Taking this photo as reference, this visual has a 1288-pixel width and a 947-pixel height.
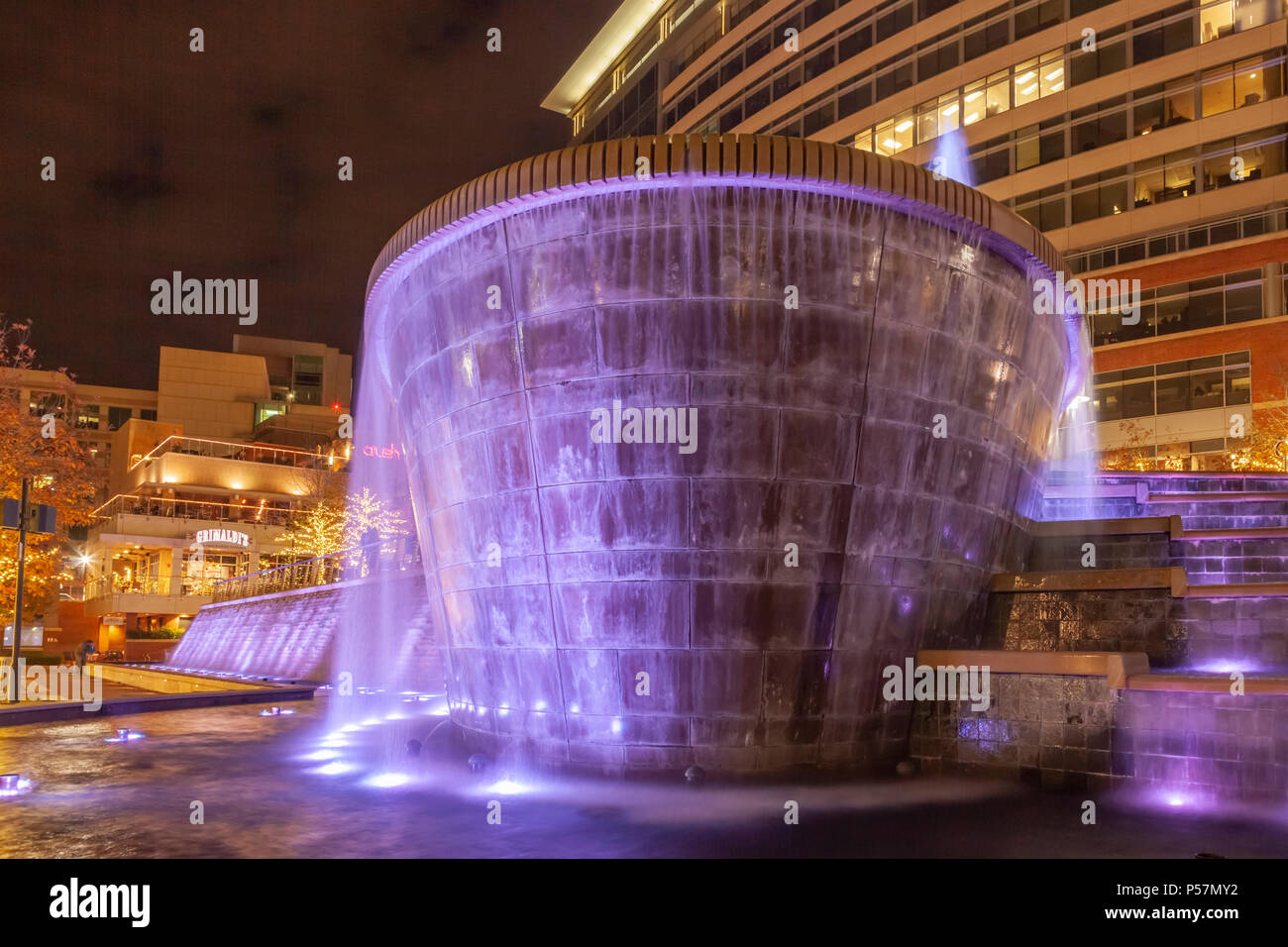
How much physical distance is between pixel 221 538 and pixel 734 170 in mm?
68967

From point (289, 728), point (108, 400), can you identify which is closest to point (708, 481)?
point (289, 728)

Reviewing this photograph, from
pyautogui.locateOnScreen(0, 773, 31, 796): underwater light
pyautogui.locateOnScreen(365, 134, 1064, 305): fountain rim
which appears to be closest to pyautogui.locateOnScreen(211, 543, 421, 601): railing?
pyautogui.locateOnScreen(0, 773, 31, 796): underwater light

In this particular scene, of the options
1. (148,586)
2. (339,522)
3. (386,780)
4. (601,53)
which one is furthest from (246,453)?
(386,780)

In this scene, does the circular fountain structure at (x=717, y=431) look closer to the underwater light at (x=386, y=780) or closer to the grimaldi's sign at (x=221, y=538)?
the underwater light at (x=386, y=780)

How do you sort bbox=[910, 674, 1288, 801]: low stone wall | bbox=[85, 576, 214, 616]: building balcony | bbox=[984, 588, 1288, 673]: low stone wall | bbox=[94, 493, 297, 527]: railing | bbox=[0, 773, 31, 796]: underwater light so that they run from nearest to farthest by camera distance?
bbox=[910, 674, 1288, 801]: low stone wall, bbox=[0, 773, 31, 796]: underwater light, bbox=[984, 588, 1288, 673]: low stone wall, bbox=[85, 576, 214, 616]: building balcony, bbox=[94, 493, 297, 527]: railing

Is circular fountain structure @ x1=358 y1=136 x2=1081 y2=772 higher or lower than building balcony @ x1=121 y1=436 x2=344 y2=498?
lower

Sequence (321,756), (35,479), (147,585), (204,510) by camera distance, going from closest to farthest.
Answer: (321,756) → (35,479) → (147,585) → (204,510)

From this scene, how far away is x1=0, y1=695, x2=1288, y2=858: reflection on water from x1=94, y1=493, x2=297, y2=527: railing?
6479 cm

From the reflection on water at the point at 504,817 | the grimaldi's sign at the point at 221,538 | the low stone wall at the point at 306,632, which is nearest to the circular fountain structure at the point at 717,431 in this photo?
the reflection on water at the point at 504,817

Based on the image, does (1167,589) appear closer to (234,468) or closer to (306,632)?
(306,632)

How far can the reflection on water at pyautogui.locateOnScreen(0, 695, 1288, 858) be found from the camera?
612 centimetres

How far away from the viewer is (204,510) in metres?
72.6

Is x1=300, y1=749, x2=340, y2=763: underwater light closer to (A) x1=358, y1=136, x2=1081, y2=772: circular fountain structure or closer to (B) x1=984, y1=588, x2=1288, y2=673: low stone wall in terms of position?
(A) x1=358, y1=136, x2=1081, y2=772: circular fountain structure

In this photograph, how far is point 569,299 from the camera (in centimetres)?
925
